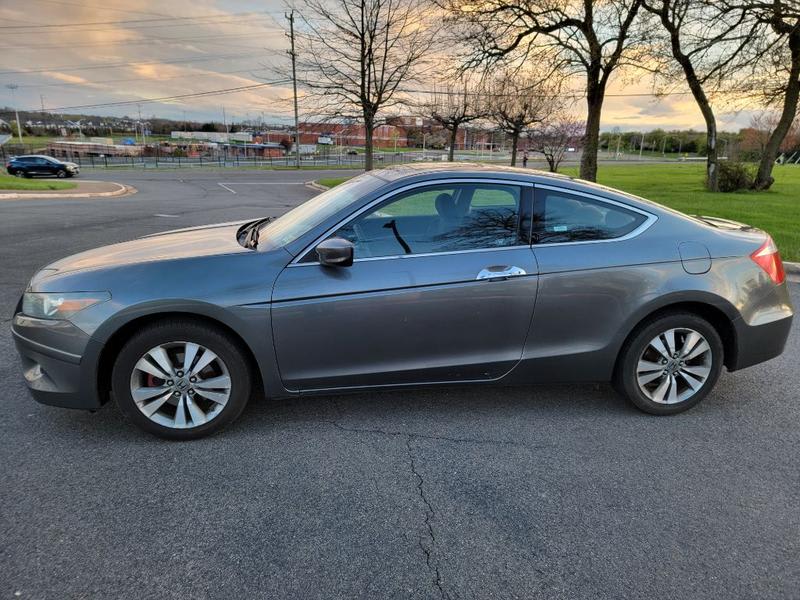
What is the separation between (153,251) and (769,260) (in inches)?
160

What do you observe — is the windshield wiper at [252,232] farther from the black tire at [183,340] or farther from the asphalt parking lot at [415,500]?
the asphalt parking lot at [415,500]

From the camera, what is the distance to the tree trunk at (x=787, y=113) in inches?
720

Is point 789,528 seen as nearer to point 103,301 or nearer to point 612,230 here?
point 612,230

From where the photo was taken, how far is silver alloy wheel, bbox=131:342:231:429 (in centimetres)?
303

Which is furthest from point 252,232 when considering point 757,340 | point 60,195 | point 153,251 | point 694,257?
point 60,195

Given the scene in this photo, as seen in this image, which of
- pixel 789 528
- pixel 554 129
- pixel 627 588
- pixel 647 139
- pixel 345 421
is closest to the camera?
pixel 627 588

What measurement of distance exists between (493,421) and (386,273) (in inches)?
48.0

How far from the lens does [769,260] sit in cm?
362

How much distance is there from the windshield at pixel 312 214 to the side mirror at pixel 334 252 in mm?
315

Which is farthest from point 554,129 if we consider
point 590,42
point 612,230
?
point 612,230

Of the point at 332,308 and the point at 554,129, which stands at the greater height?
the point at 554,129

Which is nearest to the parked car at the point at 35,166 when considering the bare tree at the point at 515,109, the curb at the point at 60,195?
the curb at the point at 60,195

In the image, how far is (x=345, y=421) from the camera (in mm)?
3436

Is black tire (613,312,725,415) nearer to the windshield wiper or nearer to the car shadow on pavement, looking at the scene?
the car shadow on pavement
